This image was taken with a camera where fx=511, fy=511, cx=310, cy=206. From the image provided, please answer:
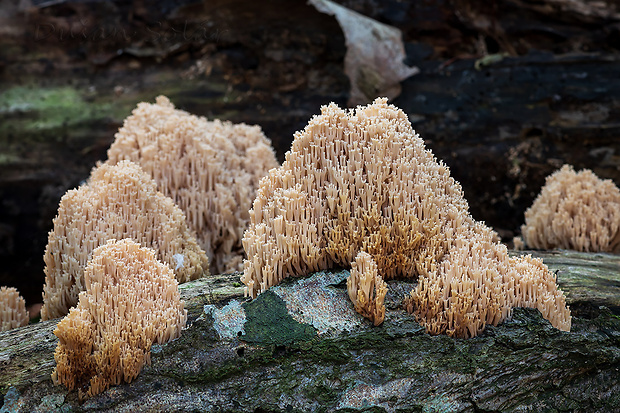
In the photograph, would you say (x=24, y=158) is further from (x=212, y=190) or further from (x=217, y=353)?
(x=217, y=353)

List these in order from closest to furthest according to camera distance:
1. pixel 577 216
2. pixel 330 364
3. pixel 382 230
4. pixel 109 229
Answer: pixel 330 364 → pixel 382 230 → pixel 109 229 → pixel 577 216

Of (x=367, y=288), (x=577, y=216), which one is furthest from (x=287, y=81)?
(x=367, y=288)

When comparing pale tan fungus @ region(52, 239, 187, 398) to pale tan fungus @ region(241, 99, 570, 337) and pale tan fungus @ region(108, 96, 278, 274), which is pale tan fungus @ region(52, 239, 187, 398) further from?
pale tan fungus @ region(108, 96, 278, 274)

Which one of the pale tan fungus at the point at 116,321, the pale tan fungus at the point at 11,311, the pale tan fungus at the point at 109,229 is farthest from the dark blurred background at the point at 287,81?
the pale tan fungus at the point at 116,321

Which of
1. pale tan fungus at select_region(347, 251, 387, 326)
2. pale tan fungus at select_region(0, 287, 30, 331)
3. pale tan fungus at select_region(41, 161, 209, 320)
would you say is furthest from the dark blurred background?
pale tan fungus at select_region(347, 251, 387, 326)

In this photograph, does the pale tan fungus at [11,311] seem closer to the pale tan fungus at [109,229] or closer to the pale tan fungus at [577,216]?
the pale tan fungus at [109,229]

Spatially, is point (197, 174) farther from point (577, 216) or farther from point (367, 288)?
point (577, 216)
